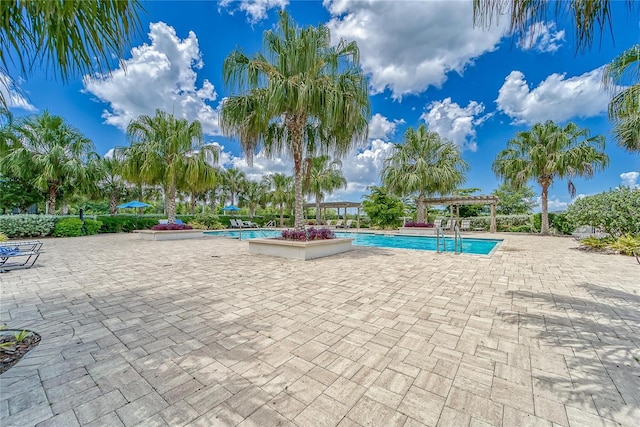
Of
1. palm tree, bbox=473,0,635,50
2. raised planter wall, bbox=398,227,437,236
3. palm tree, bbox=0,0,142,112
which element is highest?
palm tree, bbox=473,0,635,50

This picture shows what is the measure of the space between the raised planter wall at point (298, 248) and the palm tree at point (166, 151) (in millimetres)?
7811

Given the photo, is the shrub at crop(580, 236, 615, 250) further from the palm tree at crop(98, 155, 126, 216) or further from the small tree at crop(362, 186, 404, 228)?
the palm tree at crop(98, 155, 126, 216)

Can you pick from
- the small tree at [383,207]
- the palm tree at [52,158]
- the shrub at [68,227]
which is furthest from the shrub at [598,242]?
the palm tree at [52,158]

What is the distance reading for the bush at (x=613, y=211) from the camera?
26.5 feet

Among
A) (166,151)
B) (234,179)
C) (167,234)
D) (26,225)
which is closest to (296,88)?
(166,151)

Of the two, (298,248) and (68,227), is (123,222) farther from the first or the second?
(298,248)

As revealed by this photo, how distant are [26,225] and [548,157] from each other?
29701 mm

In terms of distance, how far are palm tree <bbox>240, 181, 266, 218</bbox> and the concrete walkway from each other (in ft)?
76.1

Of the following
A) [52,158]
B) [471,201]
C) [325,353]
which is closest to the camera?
[325,353]

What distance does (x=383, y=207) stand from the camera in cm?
2055

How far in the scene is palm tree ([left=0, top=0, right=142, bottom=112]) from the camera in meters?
1.39

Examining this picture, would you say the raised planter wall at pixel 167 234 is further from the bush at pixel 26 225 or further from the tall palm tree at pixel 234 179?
the tall palm tree at pixel 234 179

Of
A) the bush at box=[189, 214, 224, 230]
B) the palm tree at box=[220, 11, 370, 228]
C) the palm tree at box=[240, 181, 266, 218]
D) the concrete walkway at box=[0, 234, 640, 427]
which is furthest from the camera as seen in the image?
the palm tree at box=[240, 181, 266, 218]

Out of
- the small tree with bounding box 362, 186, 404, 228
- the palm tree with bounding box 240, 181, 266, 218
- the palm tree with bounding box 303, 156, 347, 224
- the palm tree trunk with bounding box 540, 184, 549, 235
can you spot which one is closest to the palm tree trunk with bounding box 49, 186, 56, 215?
the palm tree with bounding box 240, 181, 266, 218
